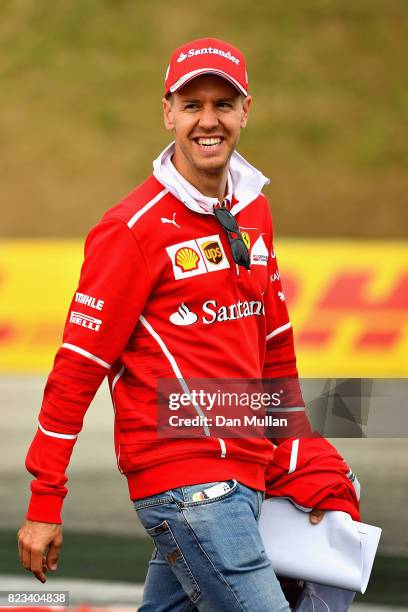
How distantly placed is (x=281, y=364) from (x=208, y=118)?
0.85 metres

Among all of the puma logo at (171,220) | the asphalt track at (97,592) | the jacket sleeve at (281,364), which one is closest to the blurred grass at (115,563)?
the asphalt track at (97,592)

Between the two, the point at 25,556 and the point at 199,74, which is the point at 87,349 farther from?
the point at 199,74

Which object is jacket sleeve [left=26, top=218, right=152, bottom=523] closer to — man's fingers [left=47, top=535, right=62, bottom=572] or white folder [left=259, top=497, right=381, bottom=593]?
man's fingers [left=47, top=535, right=62, bottom=572]

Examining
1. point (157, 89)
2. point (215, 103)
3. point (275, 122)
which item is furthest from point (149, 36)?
point (215, 103)

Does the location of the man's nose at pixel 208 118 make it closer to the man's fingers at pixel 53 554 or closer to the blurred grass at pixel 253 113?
the man's fingers at pixel 53 554

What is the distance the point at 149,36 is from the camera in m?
33.6

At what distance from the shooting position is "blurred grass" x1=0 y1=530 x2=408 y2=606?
5809 millimetres

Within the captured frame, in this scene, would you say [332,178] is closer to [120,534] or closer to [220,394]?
[120,534]

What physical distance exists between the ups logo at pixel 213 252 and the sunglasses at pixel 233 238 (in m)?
0.04

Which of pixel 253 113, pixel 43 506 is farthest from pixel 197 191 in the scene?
pixel 253 113

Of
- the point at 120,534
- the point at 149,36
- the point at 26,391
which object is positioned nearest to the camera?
the point at 120,534

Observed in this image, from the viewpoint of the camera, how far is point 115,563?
6281mm

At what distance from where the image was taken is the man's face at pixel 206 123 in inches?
135

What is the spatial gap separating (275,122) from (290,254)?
18.4m
